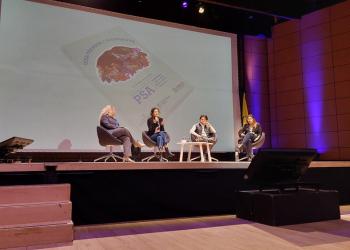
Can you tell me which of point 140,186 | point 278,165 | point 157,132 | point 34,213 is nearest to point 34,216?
point 34,213

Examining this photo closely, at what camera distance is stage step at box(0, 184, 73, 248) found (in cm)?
220

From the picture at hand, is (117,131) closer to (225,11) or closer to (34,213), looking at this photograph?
(34,213)

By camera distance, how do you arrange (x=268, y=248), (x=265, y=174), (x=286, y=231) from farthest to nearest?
(x=265, y=174) → (x=286, y=231) → (x=268, y=248)

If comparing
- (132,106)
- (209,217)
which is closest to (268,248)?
(209,217)

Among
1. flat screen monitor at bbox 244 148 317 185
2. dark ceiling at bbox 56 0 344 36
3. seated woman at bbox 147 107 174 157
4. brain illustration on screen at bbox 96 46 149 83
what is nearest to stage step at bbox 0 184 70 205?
flat screen monitor at bbox 244 148 317 185

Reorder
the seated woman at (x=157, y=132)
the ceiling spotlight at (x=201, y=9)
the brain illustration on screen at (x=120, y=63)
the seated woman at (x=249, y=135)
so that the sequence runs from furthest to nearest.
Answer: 1. the ceiling spotlight at (x=201, y=9)
2. the brain illustration on screen at (x=120, y=63)
3. the seated woman at (x=249, y=135)
4. the seated woman at (x=157, y=132)

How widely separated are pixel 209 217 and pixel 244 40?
507 centimetres

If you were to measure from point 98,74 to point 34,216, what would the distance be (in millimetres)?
3682

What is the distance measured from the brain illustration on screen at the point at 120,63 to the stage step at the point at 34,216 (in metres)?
3.52

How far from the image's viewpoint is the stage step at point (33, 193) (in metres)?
2.27

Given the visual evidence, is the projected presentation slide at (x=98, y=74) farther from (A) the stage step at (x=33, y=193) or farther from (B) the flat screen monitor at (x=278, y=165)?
(B) the flat screen monitor at (x=278, y=165)

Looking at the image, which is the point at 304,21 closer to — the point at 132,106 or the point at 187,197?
the point at 132,106

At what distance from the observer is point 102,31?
5.79 meters

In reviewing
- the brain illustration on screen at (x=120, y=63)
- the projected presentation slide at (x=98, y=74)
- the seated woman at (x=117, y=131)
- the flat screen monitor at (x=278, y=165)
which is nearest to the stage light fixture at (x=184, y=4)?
the projected presentation slide at (x=98, y=74)
